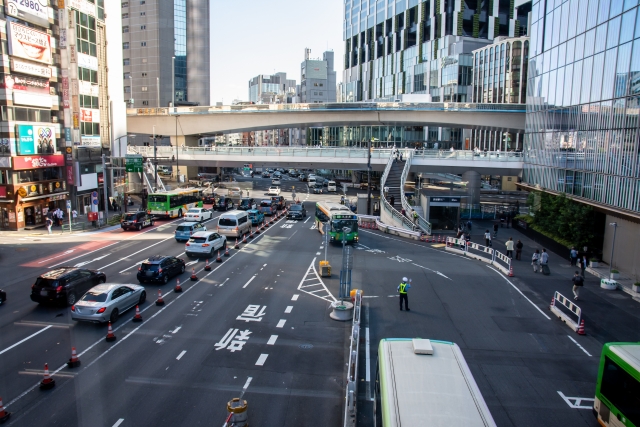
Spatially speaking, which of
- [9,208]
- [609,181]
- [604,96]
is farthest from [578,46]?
[9,208]

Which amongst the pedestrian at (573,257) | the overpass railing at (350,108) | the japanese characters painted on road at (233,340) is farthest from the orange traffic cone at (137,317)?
the overpass railing at (350,108)

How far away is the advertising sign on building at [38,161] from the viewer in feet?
Answer: 124

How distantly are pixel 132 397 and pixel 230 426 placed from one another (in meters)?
3.25

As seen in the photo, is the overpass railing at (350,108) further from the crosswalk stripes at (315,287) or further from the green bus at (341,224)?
the crosswalk stripes at (315,287)

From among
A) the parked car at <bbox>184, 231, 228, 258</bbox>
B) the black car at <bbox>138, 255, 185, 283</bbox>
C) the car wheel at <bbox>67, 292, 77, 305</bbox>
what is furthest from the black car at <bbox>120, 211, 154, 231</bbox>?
A: the car wheel at <bbox>67, 292, 77, 305</bbox>

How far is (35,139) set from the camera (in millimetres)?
39562

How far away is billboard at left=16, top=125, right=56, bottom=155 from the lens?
37938 mm

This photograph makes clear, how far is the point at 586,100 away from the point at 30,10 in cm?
4129

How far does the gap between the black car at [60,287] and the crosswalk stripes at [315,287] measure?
950 cm

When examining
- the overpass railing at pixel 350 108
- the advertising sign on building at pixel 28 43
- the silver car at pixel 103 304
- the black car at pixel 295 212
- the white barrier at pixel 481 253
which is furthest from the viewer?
the overpass railing at pixel 350 108

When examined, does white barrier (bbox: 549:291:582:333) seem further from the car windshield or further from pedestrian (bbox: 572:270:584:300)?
the car windshield

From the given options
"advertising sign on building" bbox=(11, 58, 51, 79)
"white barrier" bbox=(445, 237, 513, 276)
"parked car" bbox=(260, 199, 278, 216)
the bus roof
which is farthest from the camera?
"parked car" bbox=(260, 199, 278, 216)

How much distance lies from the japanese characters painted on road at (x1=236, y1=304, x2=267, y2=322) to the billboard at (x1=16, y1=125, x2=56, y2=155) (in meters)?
27.7

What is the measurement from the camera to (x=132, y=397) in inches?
501
